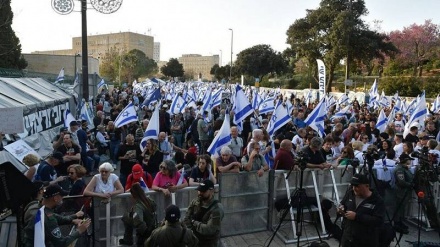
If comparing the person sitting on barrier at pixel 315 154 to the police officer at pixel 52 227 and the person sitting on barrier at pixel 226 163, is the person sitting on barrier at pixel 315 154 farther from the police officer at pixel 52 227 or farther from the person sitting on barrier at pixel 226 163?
the police officer at pixel 52 227

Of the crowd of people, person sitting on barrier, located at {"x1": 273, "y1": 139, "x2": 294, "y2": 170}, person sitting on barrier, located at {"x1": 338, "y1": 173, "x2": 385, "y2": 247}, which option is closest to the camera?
person sitting on barrier, located at {"x1": 338, "y1": 173, "x2": 385, "y2": 247}

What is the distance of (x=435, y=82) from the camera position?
3722 centimetres

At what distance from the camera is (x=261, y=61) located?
210ft

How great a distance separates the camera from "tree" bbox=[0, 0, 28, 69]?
2861 centimetres

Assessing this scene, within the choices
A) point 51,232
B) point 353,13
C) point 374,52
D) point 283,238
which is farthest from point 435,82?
point 51,232

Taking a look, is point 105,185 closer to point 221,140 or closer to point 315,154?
point 221,140

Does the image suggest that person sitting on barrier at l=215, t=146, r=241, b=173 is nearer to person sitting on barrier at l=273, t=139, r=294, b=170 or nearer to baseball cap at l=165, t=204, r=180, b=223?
person sitting on barrier at l=273, t=139, r=294, b=170

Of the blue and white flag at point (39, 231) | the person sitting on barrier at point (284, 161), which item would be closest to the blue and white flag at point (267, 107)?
the person sitting on barrier at point (284, 161)

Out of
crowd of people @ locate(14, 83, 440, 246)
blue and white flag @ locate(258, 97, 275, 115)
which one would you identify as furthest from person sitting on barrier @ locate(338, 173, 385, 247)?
blue and white flag @ locate(258, 97, 275, 115)

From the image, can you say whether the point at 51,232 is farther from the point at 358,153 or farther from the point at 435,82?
the point at 435,82

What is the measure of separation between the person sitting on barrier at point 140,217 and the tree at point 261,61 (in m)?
60.1

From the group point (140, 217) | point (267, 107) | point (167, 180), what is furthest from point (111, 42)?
point (140, 217)

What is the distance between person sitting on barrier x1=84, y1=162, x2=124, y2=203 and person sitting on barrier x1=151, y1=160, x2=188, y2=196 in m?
0.60

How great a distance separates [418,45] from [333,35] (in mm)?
18537
